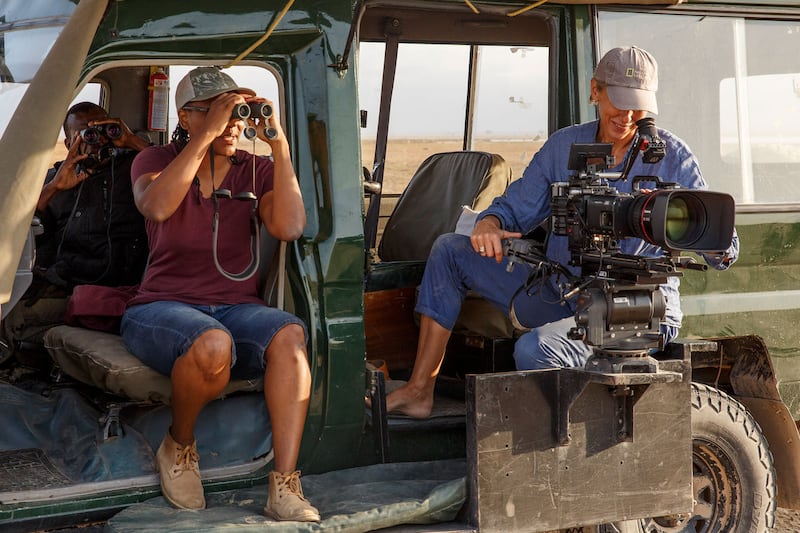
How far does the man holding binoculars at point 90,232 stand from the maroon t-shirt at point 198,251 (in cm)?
71

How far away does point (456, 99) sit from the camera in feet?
20.2

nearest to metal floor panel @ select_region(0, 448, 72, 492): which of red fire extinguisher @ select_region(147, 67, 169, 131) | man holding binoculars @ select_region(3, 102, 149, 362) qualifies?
man holding binoculars @ select_region(3, 102, 149, 362)

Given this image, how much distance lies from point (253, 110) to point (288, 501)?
1.31 m

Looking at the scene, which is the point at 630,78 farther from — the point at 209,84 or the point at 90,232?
the point at 90,232

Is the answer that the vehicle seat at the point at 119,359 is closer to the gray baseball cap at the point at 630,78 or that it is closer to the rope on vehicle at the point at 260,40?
the rope on vehicle at the point at 260,40

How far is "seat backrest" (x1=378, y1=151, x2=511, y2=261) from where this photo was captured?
4902 mm

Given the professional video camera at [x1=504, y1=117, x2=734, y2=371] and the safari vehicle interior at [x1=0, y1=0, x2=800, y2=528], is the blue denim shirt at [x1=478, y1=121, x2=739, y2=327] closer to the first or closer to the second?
the safari vehicle interior at [x1=0, y1=0, x2=800, y2=528]

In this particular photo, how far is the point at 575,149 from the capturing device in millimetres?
3670

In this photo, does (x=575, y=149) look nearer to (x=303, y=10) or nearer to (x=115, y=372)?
(x=303, y=10)

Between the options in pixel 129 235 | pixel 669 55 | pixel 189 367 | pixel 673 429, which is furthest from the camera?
pixel 129 235

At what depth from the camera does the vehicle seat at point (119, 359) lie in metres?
3.86

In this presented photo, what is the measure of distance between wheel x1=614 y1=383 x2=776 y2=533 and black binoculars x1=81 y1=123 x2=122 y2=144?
263 centimetres

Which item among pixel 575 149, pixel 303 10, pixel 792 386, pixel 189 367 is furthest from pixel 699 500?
pixel 303 10

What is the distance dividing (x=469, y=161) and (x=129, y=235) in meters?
1.55
